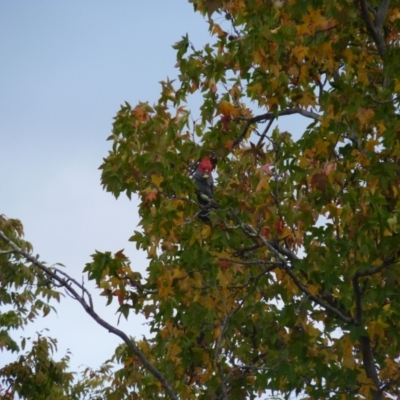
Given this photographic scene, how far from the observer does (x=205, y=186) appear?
916cm

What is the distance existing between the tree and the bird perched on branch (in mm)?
102

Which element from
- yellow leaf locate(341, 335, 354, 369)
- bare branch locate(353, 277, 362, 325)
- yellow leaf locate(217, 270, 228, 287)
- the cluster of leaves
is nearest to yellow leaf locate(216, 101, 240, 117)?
the cluster of leaves

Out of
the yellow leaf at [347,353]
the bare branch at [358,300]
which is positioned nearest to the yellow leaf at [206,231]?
the bare branch at [358,300]

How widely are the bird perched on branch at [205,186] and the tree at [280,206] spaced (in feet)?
0.33

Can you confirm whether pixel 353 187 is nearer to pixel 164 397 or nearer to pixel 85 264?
pixel 85 264

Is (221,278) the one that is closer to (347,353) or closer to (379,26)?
(347,353)

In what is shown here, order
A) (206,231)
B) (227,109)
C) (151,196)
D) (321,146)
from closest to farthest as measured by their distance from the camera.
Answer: (321,146), (151,196), (206,231), (227,109)

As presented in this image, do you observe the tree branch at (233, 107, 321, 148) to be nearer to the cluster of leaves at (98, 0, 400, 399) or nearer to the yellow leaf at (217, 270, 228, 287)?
the cluster of leaves at (98, 0, 400, 399)

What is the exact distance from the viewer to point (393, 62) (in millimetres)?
7543

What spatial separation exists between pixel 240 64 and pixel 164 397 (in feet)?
15.2

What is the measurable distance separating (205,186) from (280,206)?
4.80ft

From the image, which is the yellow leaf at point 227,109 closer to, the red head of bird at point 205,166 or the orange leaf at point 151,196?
the red head of bird at point 205,166

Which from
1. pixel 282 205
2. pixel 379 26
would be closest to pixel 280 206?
pixel 282 205

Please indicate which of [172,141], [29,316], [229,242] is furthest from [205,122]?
[29,316]
